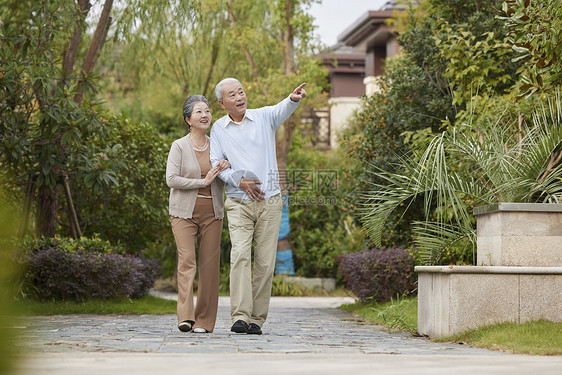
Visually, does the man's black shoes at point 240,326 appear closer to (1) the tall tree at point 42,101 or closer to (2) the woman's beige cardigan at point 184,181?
(2) the woman's beige cardigan at point 184,181

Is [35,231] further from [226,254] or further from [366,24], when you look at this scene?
[366,24]

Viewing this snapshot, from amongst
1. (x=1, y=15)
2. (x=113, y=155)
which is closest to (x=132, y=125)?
(x=113, y=155)

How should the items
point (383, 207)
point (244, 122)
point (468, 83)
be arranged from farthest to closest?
point (468, 83), point (383, 207), point (244, 122)

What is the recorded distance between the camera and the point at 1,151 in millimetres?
9438

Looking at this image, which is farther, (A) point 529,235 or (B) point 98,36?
→ (B) point 98,36

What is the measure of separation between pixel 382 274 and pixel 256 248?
3806 millimetres

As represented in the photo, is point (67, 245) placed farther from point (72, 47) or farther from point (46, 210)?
point (72, 47)

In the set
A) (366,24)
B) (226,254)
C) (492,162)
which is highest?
(366,24)

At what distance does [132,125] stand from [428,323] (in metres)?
7.47

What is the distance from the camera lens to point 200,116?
6.68 meters

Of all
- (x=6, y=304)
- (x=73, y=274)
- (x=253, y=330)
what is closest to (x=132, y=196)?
(x=73, y=274)

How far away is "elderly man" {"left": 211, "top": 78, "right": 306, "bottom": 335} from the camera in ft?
21.1

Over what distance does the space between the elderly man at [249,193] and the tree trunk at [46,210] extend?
205 inches

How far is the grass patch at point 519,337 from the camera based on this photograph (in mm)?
5297
